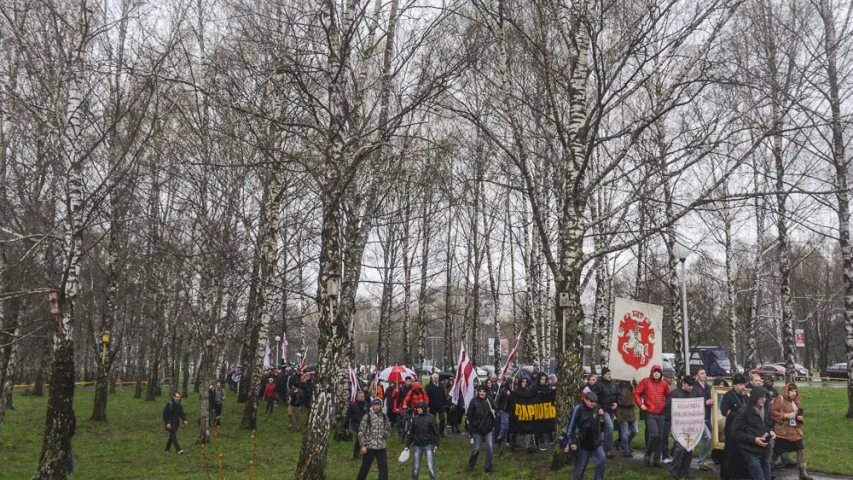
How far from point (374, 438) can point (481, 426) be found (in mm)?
2711

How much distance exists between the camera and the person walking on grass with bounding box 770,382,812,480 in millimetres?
10055

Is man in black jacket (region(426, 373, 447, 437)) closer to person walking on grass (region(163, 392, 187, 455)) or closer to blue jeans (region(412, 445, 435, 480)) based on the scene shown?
blue jeans (region(412, 445, 435, 480))

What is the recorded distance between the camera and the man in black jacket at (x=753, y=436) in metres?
8.78

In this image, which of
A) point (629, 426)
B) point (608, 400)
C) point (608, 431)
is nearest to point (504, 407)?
point (629, 426)

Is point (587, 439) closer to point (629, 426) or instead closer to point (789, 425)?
point (789, 425)

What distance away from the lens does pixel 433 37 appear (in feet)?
39.1

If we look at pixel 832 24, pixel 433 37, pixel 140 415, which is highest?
pixel 832 24

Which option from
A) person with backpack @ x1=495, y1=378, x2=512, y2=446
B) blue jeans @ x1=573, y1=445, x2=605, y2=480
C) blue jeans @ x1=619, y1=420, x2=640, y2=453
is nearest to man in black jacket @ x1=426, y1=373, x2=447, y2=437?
person with backpack @ x1=495, y1=378, x2=512, y2=446

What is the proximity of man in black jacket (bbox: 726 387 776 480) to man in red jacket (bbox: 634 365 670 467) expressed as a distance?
8.33 ft

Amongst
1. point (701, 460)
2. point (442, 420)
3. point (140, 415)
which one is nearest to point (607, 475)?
point (701, 460)

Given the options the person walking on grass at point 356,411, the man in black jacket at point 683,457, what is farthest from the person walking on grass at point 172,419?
the man in black jacket at point 683,457

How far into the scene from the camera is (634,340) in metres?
13.2

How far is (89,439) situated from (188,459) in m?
4.66

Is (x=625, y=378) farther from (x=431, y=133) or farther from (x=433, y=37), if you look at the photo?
(x=431, y=133)
